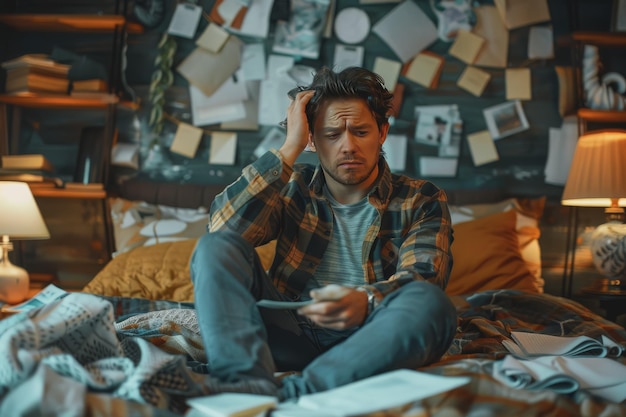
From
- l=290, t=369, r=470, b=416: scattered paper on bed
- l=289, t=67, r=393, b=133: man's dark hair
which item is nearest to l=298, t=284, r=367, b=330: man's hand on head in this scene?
l=290, t=369, r=470, b=416: scattered paper on bed

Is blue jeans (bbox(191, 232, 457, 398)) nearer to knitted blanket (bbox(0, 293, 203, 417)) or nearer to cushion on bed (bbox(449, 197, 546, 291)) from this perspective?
knitted blanket (bbox(0, 293, 203, 417))

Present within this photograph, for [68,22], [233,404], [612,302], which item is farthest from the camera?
[68,22]

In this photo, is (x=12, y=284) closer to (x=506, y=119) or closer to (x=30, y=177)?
(x=30, y=177)

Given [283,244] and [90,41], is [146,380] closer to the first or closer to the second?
[283,244]

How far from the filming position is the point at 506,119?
3.21 metres

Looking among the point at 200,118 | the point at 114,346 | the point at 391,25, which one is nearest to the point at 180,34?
the point at 200,118

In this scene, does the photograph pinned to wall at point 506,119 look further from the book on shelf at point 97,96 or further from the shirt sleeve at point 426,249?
the book on shelf at point 97,96

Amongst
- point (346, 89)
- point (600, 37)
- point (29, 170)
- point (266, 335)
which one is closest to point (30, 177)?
point (29, 170)

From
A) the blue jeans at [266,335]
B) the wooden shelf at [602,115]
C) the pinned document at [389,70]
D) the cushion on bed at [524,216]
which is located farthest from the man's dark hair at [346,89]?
the wooden shelf at [602,115]

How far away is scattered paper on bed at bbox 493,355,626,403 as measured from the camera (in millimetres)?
1326

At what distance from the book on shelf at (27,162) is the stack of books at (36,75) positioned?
28 centimetres

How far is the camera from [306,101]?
1.86 meters

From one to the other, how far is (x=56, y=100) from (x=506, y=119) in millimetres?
1955

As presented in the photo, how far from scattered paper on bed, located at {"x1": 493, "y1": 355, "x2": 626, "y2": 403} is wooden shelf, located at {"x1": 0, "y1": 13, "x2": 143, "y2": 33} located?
2.42m
